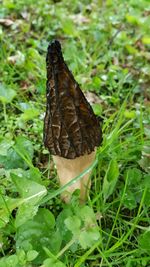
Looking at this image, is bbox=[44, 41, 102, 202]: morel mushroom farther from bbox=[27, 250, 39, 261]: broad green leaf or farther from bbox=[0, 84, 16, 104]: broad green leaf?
bbox=[0, 84, 16, 104]: broad green leaf

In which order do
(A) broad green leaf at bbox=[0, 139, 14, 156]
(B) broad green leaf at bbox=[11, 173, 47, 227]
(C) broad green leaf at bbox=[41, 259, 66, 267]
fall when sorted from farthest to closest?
(A) broad green leaf at bbox=[0, 139, 14, 156] < (B) broad green leaf at bbox=[11, 173, 47, 227] < (C) broad green leaf at bbox=[41, 259, 66, 267]

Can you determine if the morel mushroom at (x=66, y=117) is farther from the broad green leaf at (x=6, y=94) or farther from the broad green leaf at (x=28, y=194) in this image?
the broad green leaf at (x=6, y=94)

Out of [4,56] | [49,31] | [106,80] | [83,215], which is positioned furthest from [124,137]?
[49,31]

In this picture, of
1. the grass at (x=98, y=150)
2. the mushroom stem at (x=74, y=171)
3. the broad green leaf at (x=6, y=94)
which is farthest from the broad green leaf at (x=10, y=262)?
the broad green leaf at (x=6, y=94)

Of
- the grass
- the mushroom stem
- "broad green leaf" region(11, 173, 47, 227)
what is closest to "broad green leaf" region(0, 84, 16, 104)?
the grass

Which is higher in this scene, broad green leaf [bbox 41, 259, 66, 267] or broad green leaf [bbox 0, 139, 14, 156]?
broad green leaf [bbox 0, 139, 14, 156]

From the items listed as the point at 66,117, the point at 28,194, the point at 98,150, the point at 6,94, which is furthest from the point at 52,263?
the point at 6,94

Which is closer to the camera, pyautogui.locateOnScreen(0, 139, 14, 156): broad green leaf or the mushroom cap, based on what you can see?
the mushroom cap

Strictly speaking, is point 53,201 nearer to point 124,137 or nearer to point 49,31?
point 124,137
